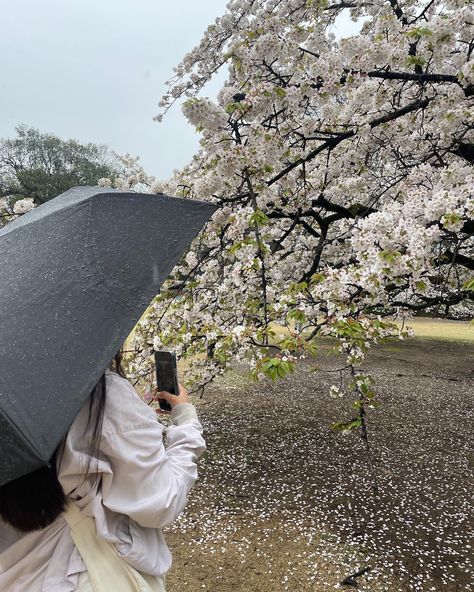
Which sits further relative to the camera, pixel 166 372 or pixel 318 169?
pixel 318 169

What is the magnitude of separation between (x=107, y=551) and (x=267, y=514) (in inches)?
125

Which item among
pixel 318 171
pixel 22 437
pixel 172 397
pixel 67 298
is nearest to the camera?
pixel 22 437

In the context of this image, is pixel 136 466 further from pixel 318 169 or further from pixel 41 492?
pixel 318 169

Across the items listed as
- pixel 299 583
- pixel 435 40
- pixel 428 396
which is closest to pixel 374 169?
pixel 435 40

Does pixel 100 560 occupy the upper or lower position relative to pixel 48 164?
lower

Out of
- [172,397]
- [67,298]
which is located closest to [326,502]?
[172,397]

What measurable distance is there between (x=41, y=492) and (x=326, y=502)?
12.0 feet

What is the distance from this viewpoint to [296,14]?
4039 mm

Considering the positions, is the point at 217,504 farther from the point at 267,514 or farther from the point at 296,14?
the point at 296,14

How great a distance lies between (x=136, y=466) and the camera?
0.91 m

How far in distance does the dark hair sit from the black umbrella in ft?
0.35

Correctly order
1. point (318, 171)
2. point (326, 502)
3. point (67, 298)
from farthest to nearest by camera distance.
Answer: point (318, 171)
point (326, 502)
point (67, 298)

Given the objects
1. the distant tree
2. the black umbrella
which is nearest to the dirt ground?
the black umbrella

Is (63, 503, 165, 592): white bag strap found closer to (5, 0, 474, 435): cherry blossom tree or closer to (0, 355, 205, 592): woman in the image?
(0, 355, 205, 592): woman
